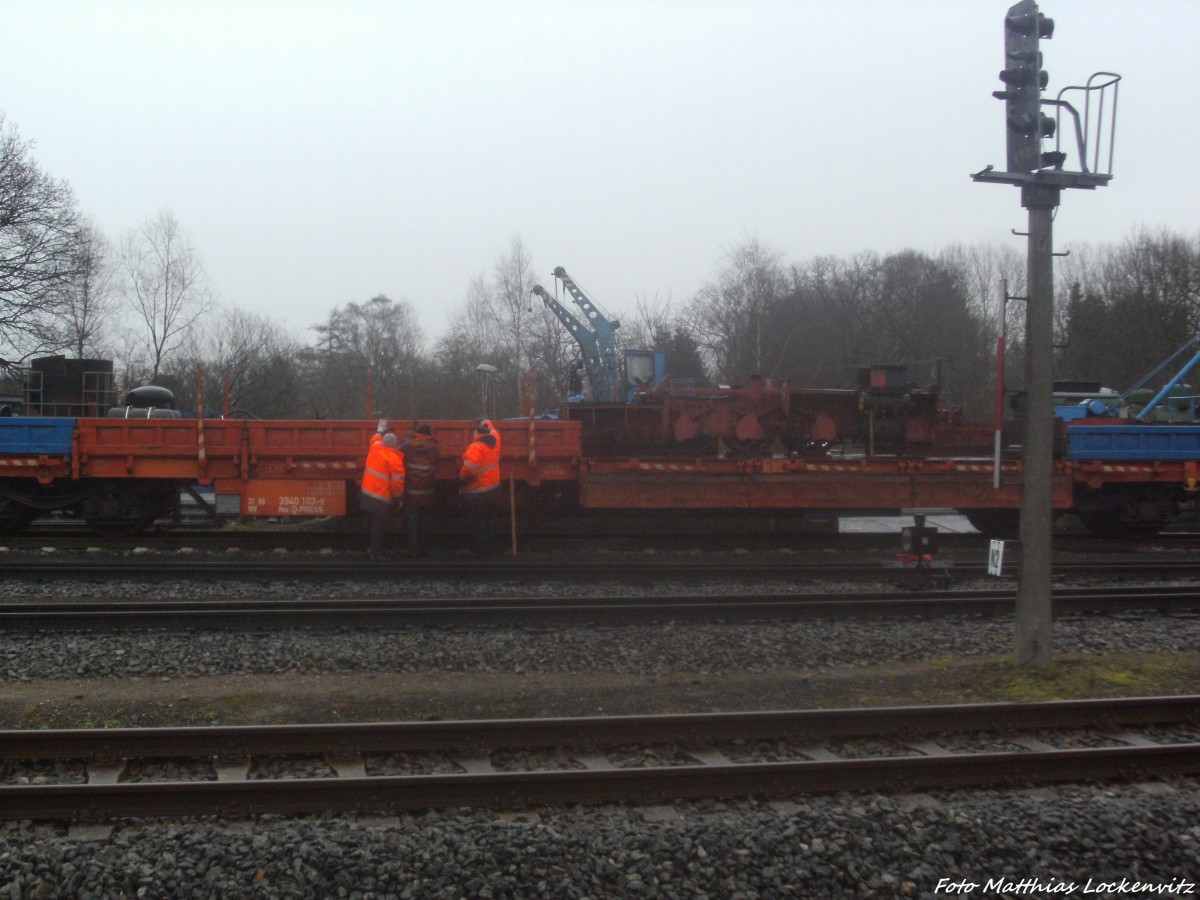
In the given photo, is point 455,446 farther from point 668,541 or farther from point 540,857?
point 540,857

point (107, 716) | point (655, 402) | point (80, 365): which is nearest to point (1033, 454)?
point (107, 716)

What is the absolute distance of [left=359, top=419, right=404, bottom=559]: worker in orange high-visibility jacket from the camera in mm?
13195

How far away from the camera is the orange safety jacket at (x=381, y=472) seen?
43.3 ft

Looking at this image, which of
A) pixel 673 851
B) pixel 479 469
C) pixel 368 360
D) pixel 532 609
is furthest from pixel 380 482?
pixel 368 360

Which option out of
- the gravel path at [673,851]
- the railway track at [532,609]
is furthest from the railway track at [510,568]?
the gravel path at [673,851]

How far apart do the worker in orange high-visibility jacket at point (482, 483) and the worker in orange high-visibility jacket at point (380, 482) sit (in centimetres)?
96

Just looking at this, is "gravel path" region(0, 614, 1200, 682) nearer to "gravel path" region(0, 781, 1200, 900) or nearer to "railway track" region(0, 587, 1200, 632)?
"railway track" region(0, 587, 1200, 632)

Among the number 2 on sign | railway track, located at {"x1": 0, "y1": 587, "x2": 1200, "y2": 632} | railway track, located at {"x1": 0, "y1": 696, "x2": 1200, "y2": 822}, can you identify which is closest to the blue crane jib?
railway track, located at {"x1": 0, "y1": 587, "x2": 1200, "y2": 632}

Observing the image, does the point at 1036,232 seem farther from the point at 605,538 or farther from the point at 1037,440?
the point at 605,538

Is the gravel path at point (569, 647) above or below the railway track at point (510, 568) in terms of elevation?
below

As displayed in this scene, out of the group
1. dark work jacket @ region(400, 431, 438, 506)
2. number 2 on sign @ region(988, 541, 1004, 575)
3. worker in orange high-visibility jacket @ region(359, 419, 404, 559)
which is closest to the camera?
number 2 on sign @ region(988, 541, 1004, 575)

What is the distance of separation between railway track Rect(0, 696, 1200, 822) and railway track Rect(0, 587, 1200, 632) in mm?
3513

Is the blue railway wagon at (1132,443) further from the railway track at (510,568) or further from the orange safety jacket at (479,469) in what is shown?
the orange safety jacket at (479,469)

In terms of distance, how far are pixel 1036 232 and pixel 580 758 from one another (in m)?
5.59
